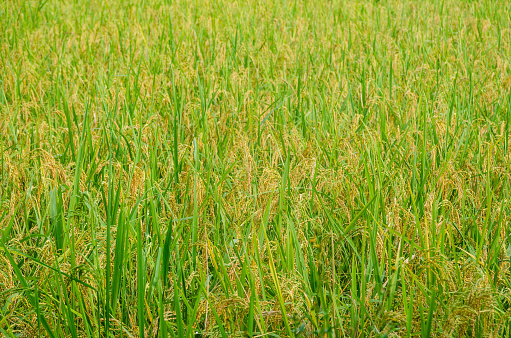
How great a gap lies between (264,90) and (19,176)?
1556 mm

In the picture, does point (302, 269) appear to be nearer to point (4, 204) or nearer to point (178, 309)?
point (178, 309)

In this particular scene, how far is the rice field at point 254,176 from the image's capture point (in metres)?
1.31

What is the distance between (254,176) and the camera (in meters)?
1.96

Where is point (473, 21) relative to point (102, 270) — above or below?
above

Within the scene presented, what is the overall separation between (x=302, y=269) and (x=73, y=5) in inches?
172

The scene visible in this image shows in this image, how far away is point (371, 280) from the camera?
1.54 m

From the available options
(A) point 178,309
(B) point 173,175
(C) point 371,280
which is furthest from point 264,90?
(A) point 178,309

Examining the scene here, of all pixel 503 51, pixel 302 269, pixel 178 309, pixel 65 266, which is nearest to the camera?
pixel 178 309

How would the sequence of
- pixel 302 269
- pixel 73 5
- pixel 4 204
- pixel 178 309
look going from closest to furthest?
1. pixel 178 309
2. pixel 302 269
3. pixel 4 204
4. pixel 73 5

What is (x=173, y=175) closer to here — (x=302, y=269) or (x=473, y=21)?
(x=302, y=269)

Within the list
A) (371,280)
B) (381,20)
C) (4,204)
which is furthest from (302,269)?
(381,20)

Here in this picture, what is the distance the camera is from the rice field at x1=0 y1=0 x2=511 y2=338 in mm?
1310

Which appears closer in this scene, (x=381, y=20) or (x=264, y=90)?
(x=264, y=90)

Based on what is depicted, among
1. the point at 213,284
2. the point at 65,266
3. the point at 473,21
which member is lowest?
the point at 213,284
